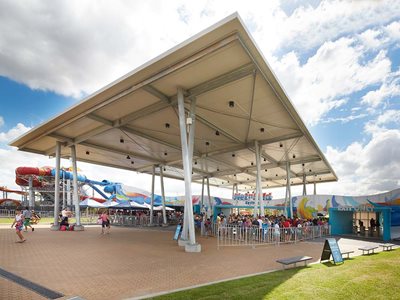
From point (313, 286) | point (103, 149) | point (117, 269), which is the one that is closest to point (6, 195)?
point (103, 149)

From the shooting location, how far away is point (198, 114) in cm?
1789

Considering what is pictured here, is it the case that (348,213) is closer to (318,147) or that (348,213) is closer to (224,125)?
(318,147)

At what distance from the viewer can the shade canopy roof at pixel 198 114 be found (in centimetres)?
1147

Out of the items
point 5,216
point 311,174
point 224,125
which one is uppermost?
point 224,125

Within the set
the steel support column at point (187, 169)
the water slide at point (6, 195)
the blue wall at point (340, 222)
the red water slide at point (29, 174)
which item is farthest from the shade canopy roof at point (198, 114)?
the water slide at point (6, 195)

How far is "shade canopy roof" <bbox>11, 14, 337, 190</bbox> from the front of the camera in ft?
37.6

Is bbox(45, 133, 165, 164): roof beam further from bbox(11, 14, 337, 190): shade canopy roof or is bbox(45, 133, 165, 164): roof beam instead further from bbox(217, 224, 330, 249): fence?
bbox(217, 224, 330, 249): fence

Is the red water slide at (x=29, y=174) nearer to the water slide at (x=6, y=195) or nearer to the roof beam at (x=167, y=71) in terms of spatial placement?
the water slide at (x=6, y=195)

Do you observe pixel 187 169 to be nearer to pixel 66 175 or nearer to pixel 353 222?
pixel 353 222

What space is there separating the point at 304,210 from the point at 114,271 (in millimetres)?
30284

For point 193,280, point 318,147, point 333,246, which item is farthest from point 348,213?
point 193,280

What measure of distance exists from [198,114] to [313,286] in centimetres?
1290

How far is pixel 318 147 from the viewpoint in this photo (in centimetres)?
2400

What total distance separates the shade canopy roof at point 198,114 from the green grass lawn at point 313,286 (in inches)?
308
